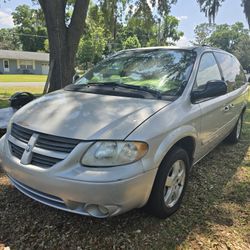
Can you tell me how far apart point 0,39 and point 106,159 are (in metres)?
87.9

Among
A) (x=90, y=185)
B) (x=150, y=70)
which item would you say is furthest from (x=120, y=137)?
(x=150, y=70)

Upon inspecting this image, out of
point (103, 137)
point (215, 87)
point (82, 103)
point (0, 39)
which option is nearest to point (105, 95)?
point (82, 103)

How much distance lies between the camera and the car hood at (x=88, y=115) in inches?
103

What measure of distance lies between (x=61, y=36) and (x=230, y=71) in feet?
18.1

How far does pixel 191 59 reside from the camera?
3.80 meters

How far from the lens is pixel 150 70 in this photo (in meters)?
3.75

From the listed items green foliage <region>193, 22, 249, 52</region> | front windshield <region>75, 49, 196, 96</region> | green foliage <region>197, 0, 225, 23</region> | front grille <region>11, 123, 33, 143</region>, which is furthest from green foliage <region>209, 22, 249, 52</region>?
front grille <region>11, 123, 33, 143</region>

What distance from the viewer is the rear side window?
15.5ft

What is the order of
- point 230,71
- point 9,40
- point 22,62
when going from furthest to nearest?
point 9,40 → point 22,62 → point 230,71

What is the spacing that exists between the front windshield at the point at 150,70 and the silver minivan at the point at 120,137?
0.01 meters

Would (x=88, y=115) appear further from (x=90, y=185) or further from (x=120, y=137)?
(x=90, y=185)

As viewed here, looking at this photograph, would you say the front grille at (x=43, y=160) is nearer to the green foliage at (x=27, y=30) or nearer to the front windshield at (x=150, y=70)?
the front windshield at (x=150, y=70)

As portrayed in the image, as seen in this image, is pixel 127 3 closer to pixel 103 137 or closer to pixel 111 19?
pixel 111 19

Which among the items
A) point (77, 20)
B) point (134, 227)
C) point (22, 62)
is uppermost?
point (77, 20)
